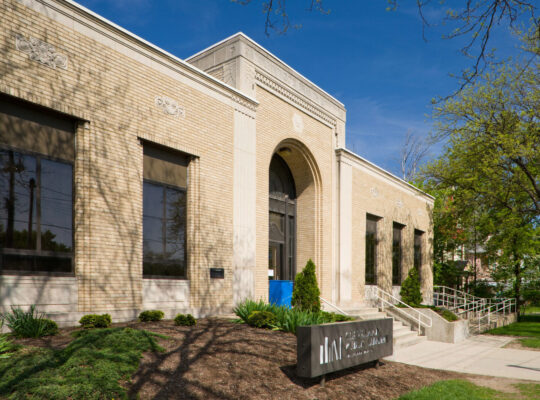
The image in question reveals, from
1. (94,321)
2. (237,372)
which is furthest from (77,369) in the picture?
(94,321)

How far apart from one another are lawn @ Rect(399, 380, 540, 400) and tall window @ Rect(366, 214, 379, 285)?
38.5ft

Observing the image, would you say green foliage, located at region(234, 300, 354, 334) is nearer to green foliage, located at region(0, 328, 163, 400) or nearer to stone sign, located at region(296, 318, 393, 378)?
stone sign, located at region(296, 318, 393, 378)

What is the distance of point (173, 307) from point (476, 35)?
354 inches

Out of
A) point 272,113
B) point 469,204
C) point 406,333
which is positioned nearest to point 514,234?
point 469,204

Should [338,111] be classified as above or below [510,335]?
above

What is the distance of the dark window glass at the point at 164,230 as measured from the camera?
11047 mm

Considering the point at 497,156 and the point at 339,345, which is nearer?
the point at 339,345

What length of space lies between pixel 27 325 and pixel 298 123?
11.7 meters

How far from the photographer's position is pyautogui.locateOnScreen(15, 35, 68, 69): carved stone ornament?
8.48 m

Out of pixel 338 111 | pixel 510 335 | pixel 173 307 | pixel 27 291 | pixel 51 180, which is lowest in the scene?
pixel 510 335

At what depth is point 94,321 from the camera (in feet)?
28.4

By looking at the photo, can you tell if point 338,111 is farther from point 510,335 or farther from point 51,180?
point 51,180

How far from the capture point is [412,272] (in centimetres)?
2078

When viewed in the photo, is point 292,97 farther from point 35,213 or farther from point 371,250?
point 35,213
